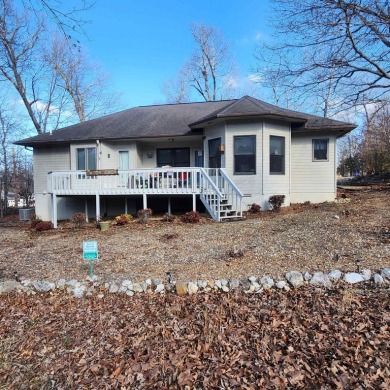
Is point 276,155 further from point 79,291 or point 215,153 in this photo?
point 79,291

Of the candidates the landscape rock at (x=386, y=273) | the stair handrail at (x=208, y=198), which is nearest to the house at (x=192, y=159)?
the stair handrail at (x=208, y=198)

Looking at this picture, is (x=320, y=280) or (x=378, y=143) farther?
(x=378, y=143)

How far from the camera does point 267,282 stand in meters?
4.35

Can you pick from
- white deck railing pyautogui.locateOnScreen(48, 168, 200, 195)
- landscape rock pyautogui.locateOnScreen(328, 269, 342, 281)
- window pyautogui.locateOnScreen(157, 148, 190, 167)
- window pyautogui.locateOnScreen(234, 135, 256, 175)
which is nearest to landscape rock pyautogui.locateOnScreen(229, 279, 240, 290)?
landscape rock pyautogui.locateOnScreen(328, 269, 342, 281)

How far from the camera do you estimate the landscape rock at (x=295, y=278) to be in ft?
14.0

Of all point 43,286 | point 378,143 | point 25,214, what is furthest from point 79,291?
point 378,143

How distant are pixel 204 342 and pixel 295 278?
181 cm

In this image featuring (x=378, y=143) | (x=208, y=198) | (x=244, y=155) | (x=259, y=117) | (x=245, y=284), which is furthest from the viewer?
(x=378, y=143)

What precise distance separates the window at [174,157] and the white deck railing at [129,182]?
9.36 feet

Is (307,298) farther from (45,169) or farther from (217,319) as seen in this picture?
(45,169)

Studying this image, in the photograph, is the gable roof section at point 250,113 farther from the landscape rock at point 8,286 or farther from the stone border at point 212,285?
the landscape rock at point 8,286

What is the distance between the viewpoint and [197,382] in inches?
109

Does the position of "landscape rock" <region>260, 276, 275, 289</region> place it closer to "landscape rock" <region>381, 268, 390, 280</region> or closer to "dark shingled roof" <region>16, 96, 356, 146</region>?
"landscape rock" <region>381, 268, 390, 280</region>

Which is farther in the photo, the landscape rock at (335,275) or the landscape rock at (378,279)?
the landscape rock at (335,275)
